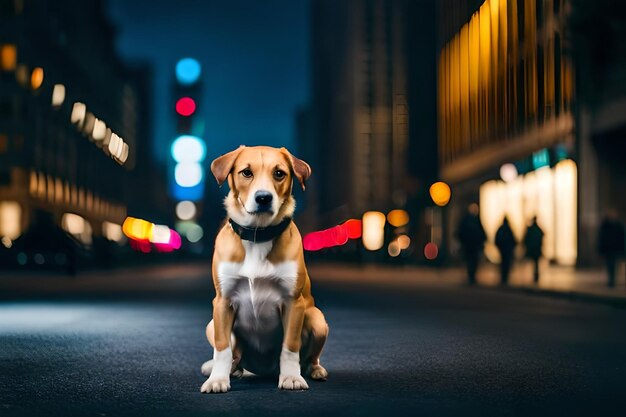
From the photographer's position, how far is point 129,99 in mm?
142375

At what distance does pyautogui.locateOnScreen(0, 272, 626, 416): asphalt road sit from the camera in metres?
6.21

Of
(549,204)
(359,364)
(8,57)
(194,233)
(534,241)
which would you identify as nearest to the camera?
(359,364)

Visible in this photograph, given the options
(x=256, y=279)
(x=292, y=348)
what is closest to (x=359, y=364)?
(x=292, y=348)

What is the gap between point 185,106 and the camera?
122 metres

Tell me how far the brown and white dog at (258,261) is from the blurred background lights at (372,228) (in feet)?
348

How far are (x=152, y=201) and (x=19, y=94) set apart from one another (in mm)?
133218

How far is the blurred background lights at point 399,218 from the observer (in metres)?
86.1

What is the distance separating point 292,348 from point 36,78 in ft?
208

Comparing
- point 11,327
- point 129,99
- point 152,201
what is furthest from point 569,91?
point 152,201

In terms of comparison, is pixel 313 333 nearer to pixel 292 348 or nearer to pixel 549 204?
pixel 292 348

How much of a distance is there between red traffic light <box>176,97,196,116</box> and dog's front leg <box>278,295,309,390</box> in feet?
379

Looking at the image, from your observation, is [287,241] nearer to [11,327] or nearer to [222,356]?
[222,356]

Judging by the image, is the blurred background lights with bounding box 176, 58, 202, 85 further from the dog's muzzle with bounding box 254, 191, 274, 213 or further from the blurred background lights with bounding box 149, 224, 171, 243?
the dog's muzzle with bounding box 254, 191, 274, 213

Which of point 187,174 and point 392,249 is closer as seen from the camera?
point 392,249
